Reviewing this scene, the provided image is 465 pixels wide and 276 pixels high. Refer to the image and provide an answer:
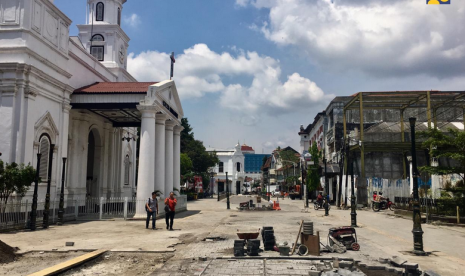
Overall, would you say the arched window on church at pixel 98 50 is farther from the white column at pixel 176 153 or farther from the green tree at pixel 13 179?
the green tree at pixel 13 179

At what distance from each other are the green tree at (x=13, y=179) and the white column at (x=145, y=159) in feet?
20.1

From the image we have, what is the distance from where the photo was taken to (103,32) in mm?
34344

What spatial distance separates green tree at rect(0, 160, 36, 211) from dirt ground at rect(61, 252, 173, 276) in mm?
7906

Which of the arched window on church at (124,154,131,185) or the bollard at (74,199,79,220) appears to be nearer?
the bollard at (74,199,79,220)

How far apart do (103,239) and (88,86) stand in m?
14.6

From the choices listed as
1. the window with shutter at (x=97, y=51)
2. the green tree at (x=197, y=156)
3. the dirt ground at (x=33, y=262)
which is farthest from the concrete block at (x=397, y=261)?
the green tree at (x=197, y=156)

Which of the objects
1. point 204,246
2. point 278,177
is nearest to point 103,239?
point 204,246

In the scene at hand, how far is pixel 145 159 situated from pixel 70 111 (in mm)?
6941

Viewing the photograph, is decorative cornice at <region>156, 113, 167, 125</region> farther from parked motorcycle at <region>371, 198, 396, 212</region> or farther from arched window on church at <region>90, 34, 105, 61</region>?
parked motorcycle at <region>371, 198, 396, 212</region>

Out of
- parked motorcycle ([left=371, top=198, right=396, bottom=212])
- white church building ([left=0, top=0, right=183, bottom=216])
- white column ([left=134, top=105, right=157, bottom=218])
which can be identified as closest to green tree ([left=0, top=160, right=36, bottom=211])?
white church building ([left=0, top=0, right=183, bottom=216])

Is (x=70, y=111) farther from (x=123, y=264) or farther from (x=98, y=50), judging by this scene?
(x=123, y=264)

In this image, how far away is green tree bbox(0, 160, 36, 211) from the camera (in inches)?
622

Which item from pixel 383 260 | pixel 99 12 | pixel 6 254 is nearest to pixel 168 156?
pixel 99 12

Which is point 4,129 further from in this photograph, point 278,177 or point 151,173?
point 278,177
